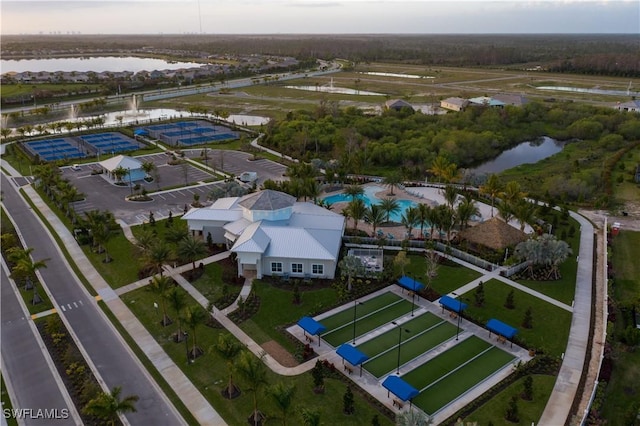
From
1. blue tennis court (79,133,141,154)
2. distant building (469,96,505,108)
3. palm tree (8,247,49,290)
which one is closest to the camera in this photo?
palm tree (8,247,49,290)

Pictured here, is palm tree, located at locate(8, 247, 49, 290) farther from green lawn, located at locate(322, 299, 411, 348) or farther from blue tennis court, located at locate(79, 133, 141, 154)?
blue tennis court, located at locate(79, 133, 141, 154)

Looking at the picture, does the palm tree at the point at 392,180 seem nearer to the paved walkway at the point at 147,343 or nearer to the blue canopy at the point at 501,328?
the blue canopy at the point at 501,328

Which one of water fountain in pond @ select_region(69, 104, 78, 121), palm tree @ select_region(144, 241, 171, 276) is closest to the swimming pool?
palm tree @ select_region(144, 241, 171, 276)

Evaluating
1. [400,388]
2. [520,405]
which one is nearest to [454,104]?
[520,405]

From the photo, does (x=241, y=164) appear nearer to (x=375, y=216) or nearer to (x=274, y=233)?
(x=375, y=216)

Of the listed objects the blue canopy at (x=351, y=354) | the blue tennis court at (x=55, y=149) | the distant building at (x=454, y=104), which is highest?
the distant building at (x=454, y=104)

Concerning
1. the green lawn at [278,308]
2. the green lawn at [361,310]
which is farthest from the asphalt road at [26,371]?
the green lawn at [361,310]
